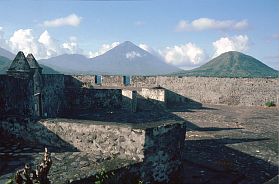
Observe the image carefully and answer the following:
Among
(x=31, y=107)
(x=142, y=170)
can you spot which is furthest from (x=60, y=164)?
(x=31, y=107)

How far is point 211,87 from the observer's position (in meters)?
27.4

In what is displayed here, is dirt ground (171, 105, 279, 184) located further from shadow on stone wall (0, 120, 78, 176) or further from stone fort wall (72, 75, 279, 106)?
stone fort wall (72, 75, 279, 106)

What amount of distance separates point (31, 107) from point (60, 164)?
8118 mm

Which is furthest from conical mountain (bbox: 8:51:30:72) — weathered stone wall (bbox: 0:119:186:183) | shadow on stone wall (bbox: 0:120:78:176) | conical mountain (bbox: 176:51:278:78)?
conical mountain (bbox: 176:51:278:78)

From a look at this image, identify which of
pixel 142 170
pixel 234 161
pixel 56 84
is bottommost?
pixel 234 161

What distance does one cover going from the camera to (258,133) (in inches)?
607

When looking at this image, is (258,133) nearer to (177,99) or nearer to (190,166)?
(190,166)

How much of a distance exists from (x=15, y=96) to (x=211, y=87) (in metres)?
18.5

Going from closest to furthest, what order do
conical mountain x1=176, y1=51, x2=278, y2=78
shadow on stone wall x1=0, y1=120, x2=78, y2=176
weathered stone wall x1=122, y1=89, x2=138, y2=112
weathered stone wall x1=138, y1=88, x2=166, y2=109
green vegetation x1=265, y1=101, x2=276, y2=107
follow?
1. shadow on stone wall x1=0, y1=120, x2=78, y2=176
2. weathered stone wall x1=122, y1=89, x2=138, y2=112
3. weathered stone wall x1=138, y1=88, x2=166, y2=109
4. green vegetation x1=265, y1=101, x2=276, y2=107
5. conical mountain x1=176, y1=51, x2=278, y2=78

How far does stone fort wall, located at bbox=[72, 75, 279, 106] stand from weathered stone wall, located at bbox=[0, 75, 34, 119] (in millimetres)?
13985

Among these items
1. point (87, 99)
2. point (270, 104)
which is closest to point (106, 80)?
point (87, 99)

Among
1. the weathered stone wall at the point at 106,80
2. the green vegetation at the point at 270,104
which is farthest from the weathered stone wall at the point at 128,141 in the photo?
the weathered stone wall at the point at 106,80

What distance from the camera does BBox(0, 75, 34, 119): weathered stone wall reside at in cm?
1066

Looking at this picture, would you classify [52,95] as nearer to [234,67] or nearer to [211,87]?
[211,87]
